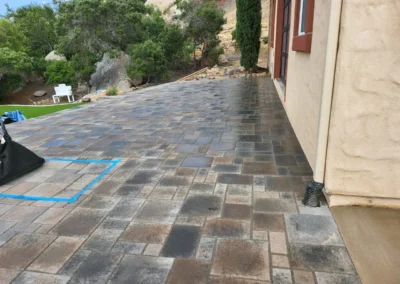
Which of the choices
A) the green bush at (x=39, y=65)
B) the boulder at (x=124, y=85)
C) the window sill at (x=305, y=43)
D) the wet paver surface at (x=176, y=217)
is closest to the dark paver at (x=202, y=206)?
the wet paver surface at (x=176, y=217)

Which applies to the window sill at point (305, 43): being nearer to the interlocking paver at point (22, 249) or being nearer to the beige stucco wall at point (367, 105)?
the beige stucco wall at point (367, 105)

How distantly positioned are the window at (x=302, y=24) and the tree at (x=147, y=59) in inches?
446

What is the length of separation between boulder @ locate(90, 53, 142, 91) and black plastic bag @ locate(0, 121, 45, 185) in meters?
13.4

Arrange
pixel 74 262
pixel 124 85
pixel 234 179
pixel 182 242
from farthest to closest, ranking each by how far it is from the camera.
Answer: pixel 124 85
pixel 234 179
pixel 182 242
pixel 74 262

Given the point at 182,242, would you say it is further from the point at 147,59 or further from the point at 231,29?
the point at 231,29

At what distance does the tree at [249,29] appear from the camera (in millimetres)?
9633

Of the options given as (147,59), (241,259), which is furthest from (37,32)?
(241,259)

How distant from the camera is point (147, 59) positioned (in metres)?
14.4

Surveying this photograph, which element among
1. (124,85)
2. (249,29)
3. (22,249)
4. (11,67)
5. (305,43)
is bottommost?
(124,85)

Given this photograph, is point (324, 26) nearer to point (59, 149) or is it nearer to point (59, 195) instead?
point (59, 195)

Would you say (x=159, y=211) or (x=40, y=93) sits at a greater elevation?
(x=159, y=211)

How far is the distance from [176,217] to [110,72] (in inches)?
658

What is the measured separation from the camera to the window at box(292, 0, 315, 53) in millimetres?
2715

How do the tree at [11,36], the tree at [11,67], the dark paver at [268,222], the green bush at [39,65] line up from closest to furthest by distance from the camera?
the dark paver at [268,222], the tree at [11,67], the tree at [11,36], the green bush at [39,65]
